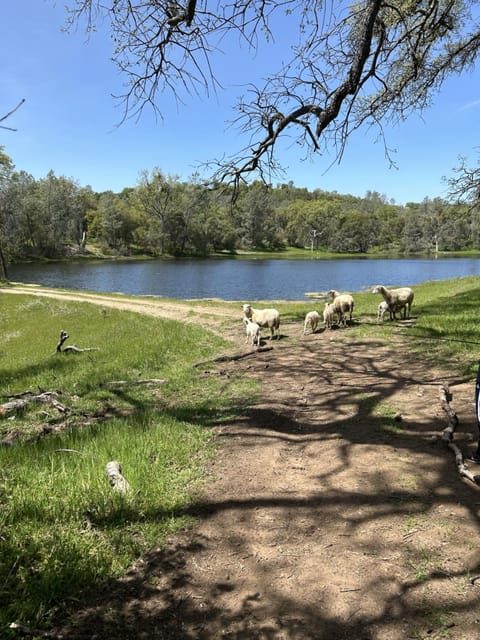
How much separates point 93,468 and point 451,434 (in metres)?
4.61

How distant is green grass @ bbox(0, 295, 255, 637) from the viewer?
3.52 metres

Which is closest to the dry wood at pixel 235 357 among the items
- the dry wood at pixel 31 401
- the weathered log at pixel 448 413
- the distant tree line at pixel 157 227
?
the dry wood at pixel 31 401

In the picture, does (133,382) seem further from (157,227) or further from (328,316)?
(157,227)

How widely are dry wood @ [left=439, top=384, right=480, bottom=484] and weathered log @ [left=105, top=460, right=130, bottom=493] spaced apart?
3759mm

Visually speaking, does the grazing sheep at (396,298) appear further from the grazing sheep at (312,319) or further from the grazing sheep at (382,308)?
the grazing sheep at (312,319)

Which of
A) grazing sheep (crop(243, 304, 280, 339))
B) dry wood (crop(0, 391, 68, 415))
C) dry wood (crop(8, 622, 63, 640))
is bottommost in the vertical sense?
dry wood (crop(0, 391, 68, 415))

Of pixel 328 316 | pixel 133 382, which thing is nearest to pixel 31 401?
pixel 133 382

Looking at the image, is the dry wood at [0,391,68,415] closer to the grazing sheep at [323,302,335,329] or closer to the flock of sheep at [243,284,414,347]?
the flock of sheep at [243,284,414,347]

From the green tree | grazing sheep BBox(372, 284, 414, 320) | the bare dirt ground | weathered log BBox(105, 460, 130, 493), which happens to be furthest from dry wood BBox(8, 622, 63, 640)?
the green tree

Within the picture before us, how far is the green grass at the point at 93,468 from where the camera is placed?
3520mm

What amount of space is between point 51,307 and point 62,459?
24255mm

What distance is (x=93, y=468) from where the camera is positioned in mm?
5148

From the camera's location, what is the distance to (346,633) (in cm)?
292

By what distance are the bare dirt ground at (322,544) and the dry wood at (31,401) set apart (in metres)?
4.10
